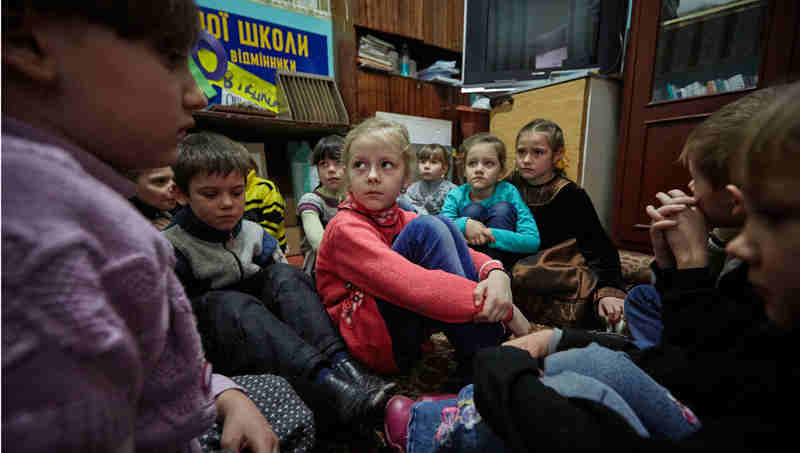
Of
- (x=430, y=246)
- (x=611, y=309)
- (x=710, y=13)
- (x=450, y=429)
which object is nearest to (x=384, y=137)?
(x=430, y=246)

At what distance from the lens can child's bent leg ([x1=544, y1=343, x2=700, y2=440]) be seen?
39 centimetres

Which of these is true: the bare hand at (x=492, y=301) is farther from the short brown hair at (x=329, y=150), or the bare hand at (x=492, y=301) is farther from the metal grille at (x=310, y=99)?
the metal grille at (x=310, y=99)

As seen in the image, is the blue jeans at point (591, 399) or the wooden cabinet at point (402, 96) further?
the wooden cabinet at point (402, 96)

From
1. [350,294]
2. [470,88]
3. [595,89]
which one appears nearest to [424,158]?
[470,88]

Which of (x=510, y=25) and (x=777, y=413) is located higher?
(x=510, y=25)

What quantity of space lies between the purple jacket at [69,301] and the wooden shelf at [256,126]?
165 centimetres

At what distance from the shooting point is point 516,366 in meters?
0.41

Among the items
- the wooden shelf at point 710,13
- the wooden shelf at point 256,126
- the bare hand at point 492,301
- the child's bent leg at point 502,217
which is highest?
the wooden shelf at point 710,13

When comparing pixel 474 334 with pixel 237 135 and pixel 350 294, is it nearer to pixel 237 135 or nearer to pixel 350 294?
pixel 350 294

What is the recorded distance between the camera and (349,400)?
2.18 feet

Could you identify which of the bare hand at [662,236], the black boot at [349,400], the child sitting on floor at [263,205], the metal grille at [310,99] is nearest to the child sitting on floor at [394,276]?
the black boot at [349,400]

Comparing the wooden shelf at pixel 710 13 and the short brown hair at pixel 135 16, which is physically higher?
the wooden shelf at pixel 710 13

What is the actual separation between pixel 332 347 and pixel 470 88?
7.11 ft

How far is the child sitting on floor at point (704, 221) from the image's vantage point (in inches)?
20.8
